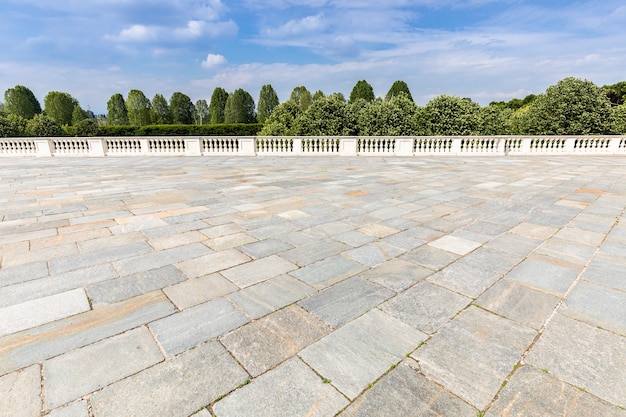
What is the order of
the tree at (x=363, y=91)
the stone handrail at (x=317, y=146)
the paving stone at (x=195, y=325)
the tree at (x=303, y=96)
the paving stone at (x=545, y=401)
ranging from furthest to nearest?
the tree at (x=303, y=96), the tree at (x=363, y=91), the stone handrail at (x=317, y=146), the paving stone at (x=195, y=325), the paving stone at (x=545, y=401)

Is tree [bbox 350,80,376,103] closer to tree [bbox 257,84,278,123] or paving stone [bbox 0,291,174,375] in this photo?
tree [bbox 257,84,278,123]

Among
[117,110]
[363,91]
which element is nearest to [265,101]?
[363,91]

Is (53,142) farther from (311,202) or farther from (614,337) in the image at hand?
(614,337)

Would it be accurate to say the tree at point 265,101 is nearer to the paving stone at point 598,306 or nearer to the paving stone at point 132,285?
the paving stone at point 132,285

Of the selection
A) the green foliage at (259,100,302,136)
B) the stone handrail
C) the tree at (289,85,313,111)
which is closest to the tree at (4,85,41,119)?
the tree at (289,85,313,111)

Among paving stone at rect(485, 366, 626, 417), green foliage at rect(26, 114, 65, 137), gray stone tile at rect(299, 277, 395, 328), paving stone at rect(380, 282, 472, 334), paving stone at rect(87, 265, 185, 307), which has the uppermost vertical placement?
green foliage at rect(26, 114, 65, 137)

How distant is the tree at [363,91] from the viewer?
31703mm

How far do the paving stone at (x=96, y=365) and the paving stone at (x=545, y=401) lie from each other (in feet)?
6.58

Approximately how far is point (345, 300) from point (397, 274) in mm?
740

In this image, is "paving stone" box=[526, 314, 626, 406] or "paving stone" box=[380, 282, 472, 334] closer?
"paving stone" box=[526, 314, 626, 406]

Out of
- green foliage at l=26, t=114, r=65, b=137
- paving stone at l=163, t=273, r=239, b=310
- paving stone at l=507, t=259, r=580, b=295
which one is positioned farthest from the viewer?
green foliage at l=26, t=114, r=65, b=137

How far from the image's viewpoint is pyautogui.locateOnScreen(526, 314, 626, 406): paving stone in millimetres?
1775

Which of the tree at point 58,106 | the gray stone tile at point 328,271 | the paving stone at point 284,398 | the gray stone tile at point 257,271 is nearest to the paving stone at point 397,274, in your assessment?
the gray stone tile at point 328,271

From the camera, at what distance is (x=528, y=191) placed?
7.22 metres
